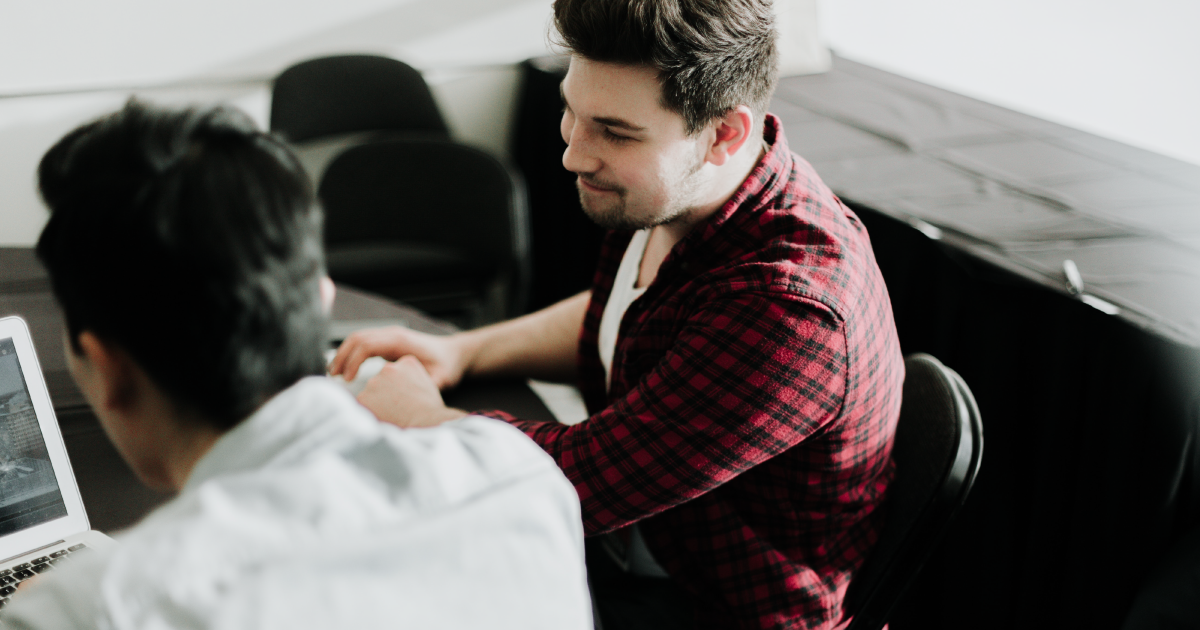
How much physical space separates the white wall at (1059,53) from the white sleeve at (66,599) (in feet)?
7.38

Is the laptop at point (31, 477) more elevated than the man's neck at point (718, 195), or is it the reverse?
the man's neck at point (718, 195)

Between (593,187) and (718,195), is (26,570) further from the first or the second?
(718,195)

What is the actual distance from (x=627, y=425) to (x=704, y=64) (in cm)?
42

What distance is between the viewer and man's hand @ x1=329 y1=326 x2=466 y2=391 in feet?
3.77

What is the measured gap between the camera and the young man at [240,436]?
470 millimetres

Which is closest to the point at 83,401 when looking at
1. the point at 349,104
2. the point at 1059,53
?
the point at 349,104

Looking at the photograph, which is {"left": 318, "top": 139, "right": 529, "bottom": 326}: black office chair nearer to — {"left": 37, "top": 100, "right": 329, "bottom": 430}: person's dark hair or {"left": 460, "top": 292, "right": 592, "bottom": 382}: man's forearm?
{"left": 460, "top": 292, "right": 592, "bottom": 382}: man's forearm

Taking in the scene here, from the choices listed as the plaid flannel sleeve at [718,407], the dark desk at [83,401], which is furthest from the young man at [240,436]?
the plaid flannel sleeve at [718,407]

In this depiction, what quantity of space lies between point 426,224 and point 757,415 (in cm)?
162

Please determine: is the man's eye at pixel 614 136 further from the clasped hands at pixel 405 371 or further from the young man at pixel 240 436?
the young man at pixel 240 436

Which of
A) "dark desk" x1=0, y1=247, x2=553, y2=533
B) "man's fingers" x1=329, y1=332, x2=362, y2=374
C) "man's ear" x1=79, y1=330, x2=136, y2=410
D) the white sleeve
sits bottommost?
"dark desk" x1=0, y1=247, x2=553, y2=533

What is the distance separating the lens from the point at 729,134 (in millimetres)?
1038

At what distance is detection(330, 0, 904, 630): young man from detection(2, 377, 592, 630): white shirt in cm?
31

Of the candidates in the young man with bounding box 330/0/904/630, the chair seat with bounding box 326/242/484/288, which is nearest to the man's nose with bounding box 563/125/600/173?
the young man with bounding box 330/0/904/630
